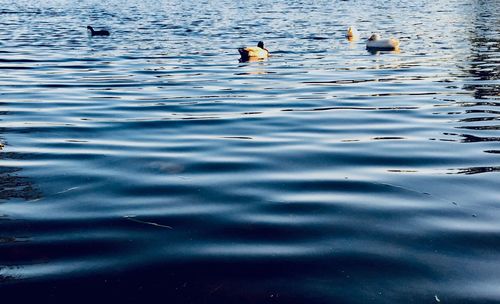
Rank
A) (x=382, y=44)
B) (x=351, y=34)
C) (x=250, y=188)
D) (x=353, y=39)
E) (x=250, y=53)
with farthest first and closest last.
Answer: (x=353, y=39) → (x=351, y=34) → (x=382, y=44) → (x=250, y=53) → (x=250, y=188)

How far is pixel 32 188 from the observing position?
19.7 feet

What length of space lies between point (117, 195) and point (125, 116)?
486cm

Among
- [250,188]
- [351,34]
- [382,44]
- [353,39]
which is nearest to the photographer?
[250,188]

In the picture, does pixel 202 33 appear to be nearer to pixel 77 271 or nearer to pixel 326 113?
pixel 326 113

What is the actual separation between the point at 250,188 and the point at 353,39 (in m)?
22.2

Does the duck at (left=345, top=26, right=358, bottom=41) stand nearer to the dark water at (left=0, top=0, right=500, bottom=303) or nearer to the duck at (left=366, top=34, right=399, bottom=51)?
the duck at (left=366, top=34, right=399, bottom=51)

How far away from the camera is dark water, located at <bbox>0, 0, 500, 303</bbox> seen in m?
3.91

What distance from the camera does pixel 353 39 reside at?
27.1 meters

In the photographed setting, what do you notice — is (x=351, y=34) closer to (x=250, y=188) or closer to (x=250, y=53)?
(x=250, y=53)

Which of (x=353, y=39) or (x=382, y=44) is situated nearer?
(x=382, y=44)

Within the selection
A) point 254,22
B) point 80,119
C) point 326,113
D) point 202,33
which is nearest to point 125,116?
point 80,119

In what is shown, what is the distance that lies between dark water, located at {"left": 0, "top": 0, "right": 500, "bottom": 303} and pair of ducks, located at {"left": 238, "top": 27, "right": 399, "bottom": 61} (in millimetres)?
3578

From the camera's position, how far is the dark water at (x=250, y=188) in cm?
391

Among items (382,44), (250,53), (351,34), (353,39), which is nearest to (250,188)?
(250,53)
